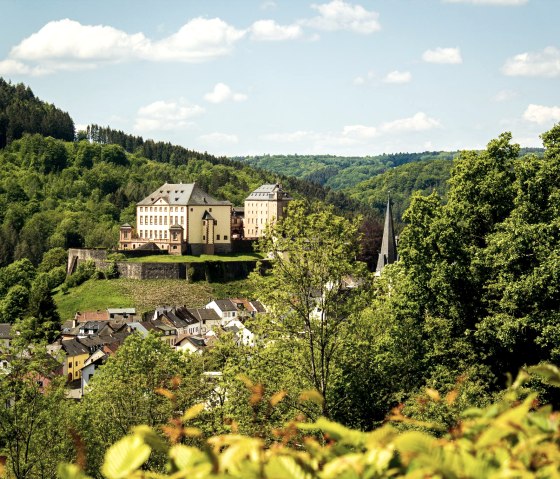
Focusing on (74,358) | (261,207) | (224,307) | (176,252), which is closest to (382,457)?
(74,358)

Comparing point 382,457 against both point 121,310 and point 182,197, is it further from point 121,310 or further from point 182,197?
point 182,197

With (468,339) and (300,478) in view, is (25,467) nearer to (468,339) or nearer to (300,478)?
(468,339)

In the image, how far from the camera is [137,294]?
102 metres

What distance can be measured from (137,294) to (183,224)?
14793mm

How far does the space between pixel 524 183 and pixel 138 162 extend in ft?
588

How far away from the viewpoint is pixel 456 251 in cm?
2650

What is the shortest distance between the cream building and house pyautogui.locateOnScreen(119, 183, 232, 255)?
16.7 meters

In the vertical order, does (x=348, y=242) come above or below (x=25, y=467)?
above

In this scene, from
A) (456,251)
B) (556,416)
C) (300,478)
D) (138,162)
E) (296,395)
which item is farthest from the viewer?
(138,162)

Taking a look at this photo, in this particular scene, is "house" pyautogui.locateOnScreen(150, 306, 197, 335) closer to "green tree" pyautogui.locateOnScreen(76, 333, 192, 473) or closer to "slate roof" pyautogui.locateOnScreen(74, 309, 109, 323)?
"slate roof" pyautogui.locateOnScreen(74, 309, 109, 323)

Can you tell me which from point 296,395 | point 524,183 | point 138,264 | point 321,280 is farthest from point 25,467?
point 138,264

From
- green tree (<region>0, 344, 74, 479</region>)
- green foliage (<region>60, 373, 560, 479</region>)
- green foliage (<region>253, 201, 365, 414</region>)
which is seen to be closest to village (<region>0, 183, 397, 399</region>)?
green tree (<region>0, 344, 74, 479</region>)

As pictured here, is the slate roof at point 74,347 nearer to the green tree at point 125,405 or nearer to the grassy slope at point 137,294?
the grassy slope at point 137,294

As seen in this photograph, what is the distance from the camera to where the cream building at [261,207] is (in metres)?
133
